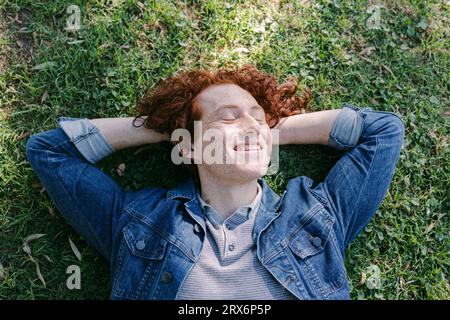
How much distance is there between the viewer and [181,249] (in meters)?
3.76

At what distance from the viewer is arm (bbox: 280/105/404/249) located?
3977mm

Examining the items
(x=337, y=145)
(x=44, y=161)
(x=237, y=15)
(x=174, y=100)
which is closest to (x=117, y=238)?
(x=44, y=161)

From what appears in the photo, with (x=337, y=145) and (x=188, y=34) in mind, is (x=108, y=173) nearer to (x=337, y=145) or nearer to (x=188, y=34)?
(x=188, y=34)

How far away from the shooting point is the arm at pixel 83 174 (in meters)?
3.91

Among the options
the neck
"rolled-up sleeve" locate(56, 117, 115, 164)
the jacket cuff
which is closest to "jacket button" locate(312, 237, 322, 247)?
the neck

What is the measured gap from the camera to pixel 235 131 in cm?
370

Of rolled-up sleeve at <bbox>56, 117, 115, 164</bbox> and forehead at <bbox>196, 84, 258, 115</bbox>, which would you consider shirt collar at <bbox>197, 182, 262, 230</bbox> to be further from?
rolled-up sleeve at <bbox>56, 117, 115, 164</bbox>

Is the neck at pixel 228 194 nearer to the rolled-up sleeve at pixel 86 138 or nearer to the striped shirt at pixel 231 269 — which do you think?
the striped shirt at pixel 231 269

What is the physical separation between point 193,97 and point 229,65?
722 millimetres

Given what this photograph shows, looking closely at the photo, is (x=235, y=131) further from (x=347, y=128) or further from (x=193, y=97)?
(x=347, y=128)

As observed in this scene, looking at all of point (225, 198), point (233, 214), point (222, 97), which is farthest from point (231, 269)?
point (222, 97)

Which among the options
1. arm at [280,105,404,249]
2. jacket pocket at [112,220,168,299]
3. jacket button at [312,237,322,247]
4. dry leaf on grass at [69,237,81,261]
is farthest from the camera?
dry leaf on grass at [69,237,81,261]

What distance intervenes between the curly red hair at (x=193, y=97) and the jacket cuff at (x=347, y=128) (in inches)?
14.7

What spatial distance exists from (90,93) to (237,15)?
1.43 meters
